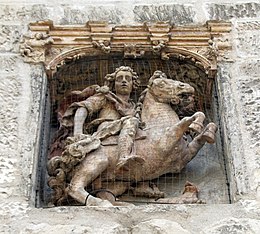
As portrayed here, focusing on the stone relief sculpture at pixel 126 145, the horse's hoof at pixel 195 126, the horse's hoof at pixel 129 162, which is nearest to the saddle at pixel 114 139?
the stone relief sculpture at pixel 126 145

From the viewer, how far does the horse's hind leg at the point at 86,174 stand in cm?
578

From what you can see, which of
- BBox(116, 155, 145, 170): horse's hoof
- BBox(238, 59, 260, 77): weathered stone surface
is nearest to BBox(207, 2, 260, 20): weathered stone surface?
BBox(238, 59, 260, 77): weathered stone surface

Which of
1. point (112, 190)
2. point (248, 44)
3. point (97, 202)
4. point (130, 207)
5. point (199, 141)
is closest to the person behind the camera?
point (130, 207)

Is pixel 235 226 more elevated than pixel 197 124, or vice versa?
pixel 197 124

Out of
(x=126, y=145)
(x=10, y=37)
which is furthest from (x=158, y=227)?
(x=10, y=37)

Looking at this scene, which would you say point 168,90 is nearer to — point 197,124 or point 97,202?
point 197,124

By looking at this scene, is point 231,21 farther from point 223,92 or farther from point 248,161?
point 248,161

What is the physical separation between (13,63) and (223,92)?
1534 mm

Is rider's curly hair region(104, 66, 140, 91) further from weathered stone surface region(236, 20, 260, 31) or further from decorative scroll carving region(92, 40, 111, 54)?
weathered stone surface region(236, 20, 260, 31)

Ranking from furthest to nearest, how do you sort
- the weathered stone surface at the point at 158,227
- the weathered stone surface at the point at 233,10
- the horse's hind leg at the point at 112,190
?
the weathered stone surface at the point at 233,10, the horse's hind leg at the point at 112,190, the weathered stone surface at the point at 158,227

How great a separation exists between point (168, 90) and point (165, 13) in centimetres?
92

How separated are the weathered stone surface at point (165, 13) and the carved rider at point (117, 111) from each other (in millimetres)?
566

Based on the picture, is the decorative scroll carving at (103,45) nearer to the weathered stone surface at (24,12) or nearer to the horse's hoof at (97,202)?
the weathered stone surface at (24,12)

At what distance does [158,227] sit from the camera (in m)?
5.37
